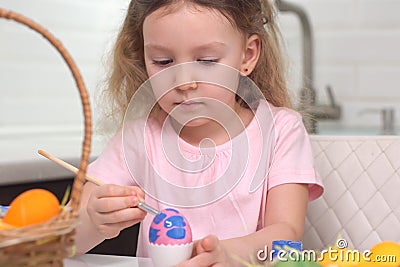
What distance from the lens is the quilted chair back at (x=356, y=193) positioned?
1341 mm

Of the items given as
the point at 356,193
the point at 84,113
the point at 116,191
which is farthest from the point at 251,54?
the point at 84,113

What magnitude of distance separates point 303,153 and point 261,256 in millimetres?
283

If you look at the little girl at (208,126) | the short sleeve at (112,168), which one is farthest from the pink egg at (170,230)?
the short sleeve at (112,168)

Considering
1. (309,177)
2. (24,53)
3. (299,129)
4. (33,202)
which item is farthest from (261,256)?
(24,53)

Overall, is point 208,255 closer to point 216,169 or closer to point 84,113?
point 84,113

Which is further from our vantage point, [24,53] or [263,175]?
[24,53]

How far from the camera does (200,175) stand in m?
1.37

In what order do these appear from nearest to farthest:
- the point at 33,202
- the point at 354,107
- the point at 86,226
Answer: the point at 33,202 < the point at 86,226 < the point at 354,107

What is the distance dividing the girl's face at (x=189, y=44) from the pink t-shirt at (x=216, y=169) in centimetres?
12

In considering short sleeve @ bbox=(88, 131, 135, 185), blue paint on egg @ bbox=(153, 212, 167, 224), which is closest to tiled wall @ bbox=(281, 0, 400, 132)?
short sleeve @ bbox=(88, 131, 135, 185)

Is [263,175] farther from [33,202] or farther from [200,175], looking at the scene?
[33,202]

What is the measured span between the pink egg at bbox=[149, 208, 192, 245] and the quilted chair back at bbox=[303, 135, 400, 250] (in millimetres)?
546

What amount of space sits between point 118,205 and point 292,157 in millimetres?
456

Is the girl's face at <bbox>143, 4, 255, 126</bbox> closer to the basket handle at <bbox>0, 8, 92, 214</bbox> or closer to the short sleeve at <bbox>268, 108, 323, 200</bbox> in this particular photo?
the short sleeve at <bbox>268, 108, 323, 200</bbox>
